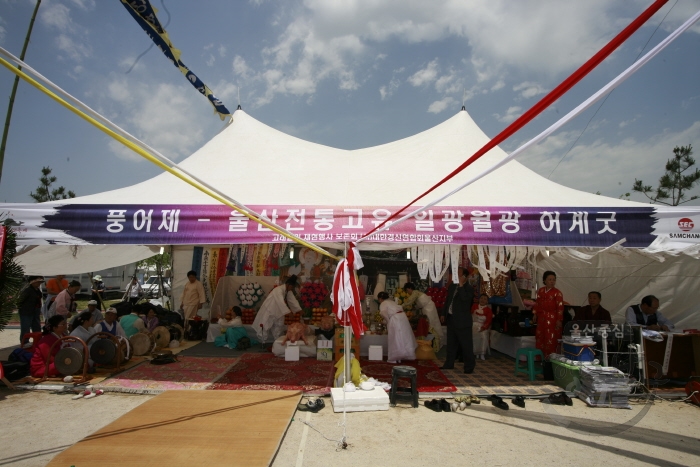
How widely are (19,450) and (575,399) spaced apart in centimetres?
606

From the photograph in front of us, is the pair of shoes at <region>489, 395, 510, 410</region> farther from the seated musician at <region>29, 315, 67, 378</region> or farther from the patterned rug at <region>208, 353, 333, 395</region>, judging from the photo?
the seated musician at <region>29, 315, 67, 378</region>

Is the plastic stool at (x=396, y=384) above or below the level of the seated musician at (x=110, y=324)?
below

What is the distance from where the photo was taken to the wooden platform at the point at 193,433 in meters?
3.33

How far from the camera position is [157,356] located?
22.1ft

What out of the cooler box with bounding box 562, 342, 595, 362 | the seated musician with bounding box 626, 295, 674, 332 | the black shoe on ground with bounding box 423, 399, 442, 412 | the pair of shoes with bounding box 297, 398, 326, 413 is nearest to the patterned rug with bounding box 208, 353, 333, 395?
the pair of shoes with bounding box 297, 398, 326, 413

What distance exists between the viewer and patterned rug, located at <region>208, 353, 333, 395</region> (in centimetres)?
543

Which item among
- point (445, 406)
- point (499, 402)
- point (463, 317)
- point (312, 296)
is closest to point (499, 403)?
point (499, 402)

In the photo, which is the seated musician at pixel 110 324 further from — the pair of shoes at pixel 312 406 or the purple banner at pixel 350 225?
the pair of shoes at pixel 312 406

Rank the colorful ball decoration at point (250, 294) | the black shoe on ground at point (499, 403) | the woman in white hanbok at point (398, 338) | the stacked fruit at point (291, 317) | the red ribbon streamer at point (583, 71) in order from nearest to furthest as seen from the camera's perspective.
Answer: the red ribbon streamer at point (583, 71) → the black shoe on ground at point (499, 403) → the woman in white hanbok at point (398, 338) → the stacked fruit at point (291, 317) → the colorful ball decoration at point (250, 294)

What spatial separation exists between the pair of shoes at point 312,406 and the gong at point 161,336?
423 cm

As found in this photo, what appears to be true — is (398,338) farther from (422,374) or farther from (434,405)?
(434,405)

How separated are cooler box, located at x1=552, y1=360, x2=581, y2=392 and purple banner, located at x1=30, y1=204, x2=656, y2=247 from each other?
1.67 metres

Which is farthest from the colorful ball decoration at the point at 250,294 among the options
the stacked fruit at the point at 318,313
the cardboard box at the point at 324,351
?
the cardboard box at the point at 324,351

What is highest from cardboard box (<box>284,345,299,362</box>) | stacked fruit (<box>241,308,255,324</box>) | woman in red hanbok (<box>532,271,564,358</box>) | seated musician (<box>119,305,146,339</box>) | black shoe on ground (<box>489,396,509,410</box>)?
woman in red hanbok (<box>532,271,564,358</box>)
